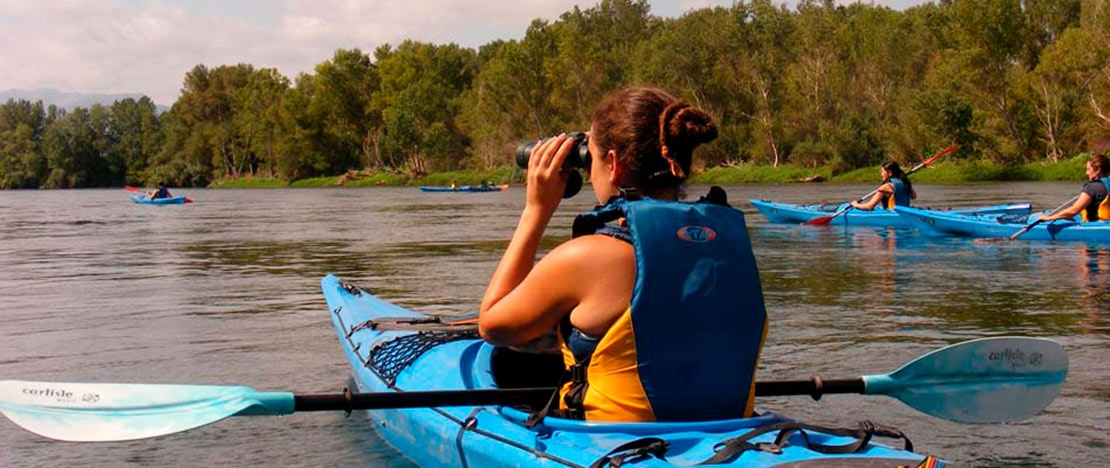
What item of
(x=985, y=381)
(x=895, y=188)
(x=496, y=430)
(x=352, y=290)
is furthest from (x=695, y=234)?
(x=895, y=188)

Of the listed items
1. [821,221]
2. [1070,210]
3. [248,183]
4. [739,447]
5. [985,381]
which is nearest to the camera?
[739,447]

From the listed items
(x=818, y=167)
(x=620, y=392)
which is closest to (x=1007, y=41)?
(x=818, y=167)

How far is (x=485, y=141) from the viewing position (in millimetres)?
63438

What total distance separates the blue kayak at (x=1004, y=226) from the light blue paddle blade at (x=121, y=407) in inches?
501

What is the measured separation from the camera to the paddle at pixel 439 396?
397 centimetres

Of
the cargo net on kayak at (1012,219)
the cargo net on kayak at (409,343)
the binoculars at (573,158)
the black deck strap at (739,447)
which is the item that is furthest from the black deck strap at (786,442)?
the cargo net on kayak at (1012,219)

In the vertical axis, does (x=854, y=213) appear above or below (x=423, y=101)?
below

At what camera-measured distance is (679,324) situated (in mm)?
3199

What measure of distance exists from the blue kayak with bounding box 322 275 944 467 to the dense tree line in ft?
133

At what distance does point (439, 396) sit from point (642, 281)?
1.11 metres

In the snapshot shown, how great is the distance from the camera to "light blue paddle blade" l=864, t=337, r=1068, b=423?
13.6 feet

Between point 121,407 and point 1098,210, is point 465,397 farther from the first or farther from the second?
point 1098,210

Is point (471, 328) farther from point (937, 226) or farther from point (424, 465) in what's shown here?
point (937, 226)

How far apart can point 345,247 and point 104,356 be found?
30.8ft
